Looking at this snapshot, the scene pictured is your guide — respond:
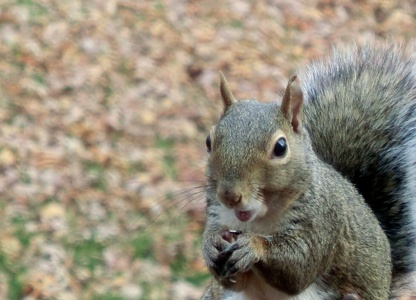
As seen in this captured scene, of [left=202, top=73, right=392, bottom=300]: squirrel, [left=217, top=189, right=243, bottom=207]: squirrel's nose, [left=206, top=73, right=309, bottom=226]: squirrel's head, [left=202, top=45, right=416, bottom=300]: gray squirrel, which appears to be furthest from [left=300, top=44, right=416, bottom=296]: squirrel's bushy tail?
[left=217, top=189, right=243, bottom=207]: squirrel's nose

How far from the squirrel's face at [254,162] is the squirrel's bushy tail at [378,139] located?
2.27ft

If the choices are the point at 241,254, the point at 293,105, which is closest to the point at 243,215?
the point at 241,254

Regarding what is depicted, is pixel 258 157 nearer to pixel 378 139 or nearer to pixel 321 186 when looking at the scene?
pixel 321 186

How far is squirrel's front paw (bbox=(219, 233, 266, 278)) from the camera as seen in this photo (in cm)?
241

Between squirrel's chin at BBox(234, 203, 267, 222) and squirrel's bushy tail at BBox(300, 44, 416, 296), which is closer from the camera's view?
squirrel's chin at BBox(234, 203, 267, 222)

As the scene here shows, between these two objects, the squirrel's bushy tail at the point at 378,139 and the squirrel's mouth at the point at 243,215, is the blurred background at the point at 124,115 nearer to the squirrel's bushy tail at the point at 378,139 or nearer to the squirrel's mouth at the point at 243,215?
the squirrel's bushy tail at the point at 378,139

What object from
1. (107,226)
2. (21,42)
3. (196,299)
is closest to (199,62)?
(21,42)

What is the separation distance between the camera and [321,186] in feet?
8.64

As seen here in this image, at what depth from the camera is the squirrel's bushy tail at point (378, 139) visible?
310 cm

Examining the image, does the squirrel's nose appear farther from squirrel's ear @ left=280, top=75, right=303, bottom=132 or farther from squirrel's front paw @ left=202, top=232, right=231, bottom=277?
squirrel's ear @ left=280, top=75, right=303, bottom=132

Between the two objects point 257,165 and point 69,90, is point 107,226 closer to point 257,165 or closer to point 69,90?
point 69,90

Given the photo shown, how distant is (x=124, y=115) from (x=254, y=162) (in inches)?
147

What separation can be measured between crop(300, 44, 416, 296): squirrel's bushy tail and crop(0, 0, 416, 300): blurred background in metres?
0.98

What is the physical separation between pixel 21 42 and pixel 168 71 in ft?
3.62
